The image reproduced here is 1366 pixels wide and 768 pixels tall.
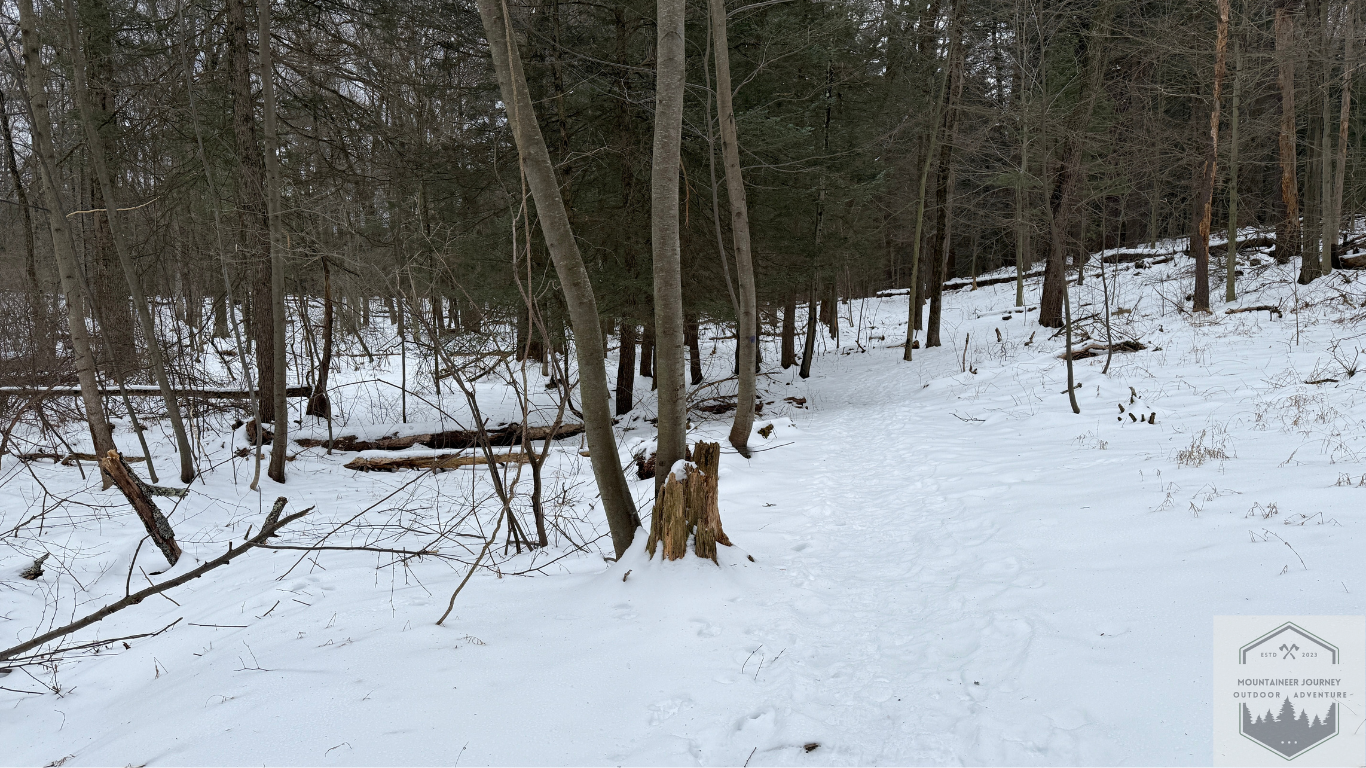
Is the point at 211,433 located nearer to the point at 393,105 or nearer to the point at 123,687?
the point at 393,105

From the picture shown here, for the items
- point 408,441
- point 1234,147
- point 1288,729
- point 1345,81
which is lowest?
point 408,441

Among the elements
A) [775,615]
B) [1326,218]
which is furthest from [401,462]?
[1326,218]

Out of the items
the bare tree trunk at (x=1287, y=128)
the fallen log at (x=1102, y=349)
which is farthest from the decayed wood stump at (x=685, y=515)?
the bare tree trunk at (x=1287, y=128)

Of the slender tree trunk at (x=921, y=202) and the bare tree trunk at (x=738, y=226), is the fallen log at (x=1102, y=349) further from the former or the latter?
the bare tree trunk at (x=738, y=226)

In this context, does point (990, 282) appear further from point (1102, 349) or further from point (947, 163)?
point (1102, 349)

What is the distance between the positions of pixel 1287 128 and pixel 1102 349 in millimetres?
7590

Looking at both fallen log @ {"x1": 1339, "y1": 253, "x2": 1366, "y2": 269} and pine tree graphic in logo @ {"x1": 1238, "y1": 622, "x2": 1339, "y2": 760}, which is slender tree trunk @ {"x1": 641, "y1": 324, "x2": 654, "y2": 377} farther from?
fallen log @ {"x1": 1339, "y1": 253, "x2": 1366, "y2": 269}

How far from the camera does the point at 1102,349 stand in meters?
12.5

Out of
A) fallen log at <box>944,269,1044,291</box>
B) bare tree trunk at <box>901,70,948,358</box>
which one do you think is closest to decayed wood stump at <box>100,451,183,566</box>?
bare tree trunk at <box>901,70,948,358</box>

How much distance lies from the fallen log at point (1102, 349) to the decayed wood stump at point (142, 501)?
13082 millimetres

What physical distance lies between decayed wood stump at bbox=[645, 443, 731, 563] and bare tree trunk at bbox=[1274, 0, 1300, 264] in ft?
51.0

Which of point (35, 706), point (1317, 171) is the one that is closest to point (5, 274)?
point (35, 706)

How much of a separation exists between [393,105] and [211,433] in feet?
19.2

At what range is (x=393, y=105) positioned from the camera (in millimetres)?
10305
